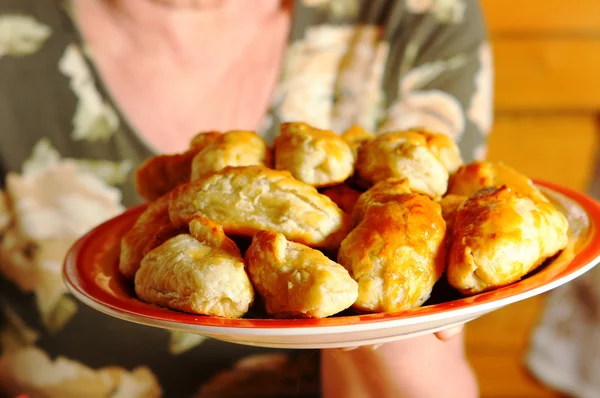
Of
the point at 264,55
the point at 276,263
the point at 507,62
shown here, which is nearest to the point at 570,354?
the point at 507,62

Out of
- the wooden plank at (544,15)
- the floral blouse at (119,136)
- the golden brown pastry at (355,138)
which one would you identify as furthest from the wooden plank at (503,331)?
the golden brown pastry at (355,138)

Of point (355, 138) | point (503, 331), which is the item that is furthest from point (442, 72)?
point (503, 331)

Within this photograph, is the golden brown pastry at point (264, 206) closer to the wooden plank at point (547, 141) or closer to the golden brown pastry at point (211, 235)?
the golden brown pastry at point (211, 235)

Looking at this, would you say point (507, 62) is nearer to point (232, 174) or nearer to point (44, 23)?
point (44, 23)

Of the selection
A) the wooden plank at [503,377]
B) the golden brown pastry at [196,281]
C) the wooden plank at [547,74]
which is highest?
the golden brown pastry at [196,281]

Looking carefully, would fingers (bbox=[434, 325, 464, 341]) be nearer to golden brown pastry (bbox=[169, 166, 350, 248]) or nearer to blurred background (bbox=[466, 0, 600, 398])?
golden brown pastry (bbox=[169, 166, 350, 248])

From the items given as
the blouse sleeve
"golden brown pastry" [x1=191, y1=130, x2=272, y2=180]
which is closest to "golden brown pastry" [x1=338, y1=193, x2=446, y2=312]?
"golden brown pastry" [x1=191, y1=130, x2=272, y2=180]
